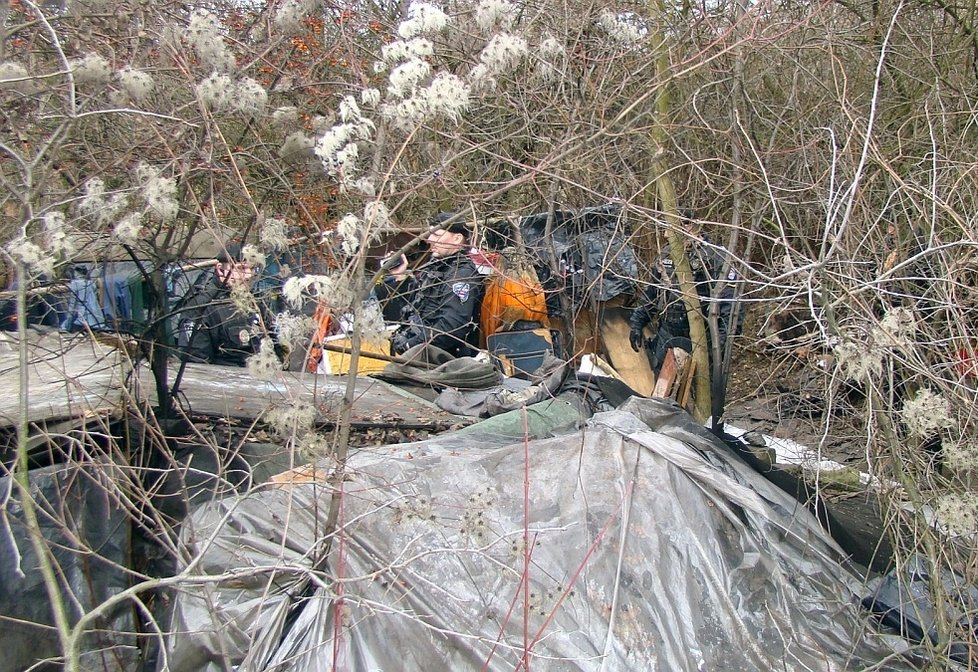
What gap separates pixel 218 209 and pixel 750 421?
4.61m

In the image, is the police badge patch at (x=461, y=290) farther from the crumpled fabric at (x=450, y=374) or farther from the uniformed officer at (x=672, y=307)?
the uniformed officer at (x=672, y=307)

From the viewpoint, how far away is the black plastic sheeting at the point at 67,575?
3.36 meters

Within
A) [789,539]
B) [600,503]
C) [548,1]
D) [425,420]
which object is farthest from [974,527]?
[548,1]

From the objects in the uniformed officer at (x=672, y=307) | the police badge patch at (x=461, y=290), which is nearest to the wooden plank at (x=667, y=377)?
the uniformed officer at (x=672, y=307)

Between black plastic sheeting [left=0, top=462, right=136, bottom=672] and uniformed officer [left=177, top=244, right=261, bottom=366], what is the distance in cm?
87

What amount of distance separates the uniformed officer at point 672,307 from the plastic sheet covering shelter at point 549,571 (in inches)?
85.5

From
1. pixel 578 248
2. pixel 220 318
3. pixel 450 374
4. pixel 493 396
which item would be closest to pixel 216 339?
pixel 220 318

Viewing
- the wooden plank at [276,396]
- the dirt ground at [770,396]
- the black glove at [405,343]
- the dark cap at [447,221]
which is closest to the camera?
the dark cap at [447,221]

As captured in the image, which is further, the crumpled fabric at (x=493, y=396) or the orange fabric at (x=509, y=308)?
the orange fabric at (x=509, y=308)

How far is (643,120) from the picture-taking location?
6.16 metres

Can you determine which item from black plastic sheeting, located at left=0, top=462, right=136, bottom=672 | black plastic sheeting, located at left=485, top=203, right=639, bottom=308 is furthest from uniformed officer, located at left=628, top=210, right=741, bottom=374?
black plastic sheeting, located at left=0, top=462, right=136, bottom=672

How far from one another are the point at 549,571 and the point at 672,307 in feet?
11.6

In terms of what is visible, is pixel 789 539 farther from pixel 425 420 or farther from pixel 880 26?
pixel 880 26

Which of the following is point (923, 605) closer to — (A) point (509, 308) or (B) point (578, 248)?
(B) point (578, 248)
